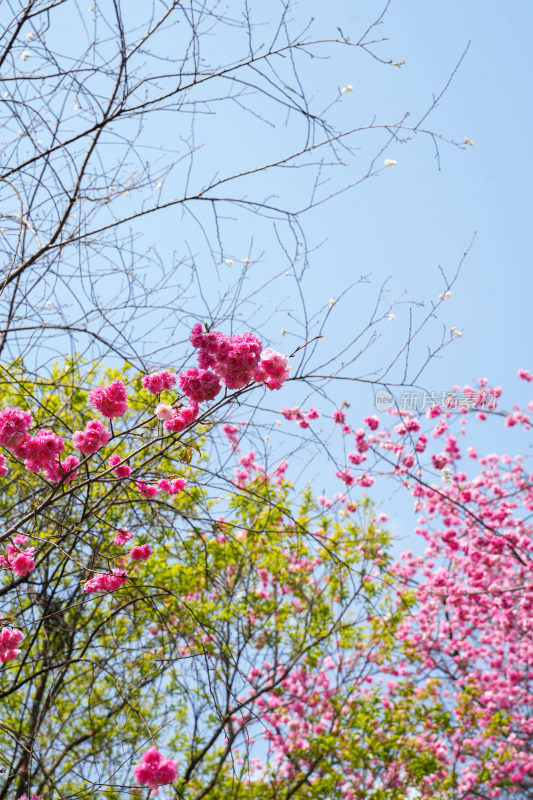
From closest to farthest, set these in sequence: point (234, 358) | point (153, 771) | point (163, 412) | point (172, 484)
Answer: point (153, 771) → point (234, 358) → point (163, 412) → point (172, 484)

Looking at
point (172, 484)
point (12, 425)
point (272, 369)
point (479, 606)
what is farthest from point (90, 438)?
point (479, 606)

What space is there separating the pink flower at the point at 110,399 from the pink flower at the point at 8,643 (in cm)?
105

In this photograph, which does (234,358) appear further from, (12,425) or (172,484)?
(12,425)

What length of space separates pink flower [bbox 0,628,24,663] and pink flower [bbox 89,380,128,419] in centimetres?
105

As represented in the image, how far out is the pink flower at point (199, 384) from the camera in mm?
2730

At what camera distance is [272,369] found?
9.16 ft

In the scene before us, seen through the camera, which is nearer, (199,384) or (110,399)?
(199,384)

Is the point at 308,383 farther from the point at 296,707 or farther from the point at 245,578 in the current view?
the point at 296,707

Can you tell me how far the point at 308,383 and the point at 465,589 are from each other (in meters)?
6.01

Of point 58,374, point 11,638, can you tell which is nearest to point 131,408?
point 58,374

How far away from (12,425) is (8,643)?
1.02 m

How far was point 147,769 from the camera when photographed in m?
2.22

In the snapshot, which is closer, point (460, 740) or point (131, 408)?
point (131, 408)

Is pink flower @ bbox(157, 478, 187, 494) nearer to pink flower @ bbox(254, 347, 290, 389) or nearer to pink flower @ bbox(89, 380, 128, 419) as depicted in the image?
pink flower @ bbox(89, 380, 128, 419)
